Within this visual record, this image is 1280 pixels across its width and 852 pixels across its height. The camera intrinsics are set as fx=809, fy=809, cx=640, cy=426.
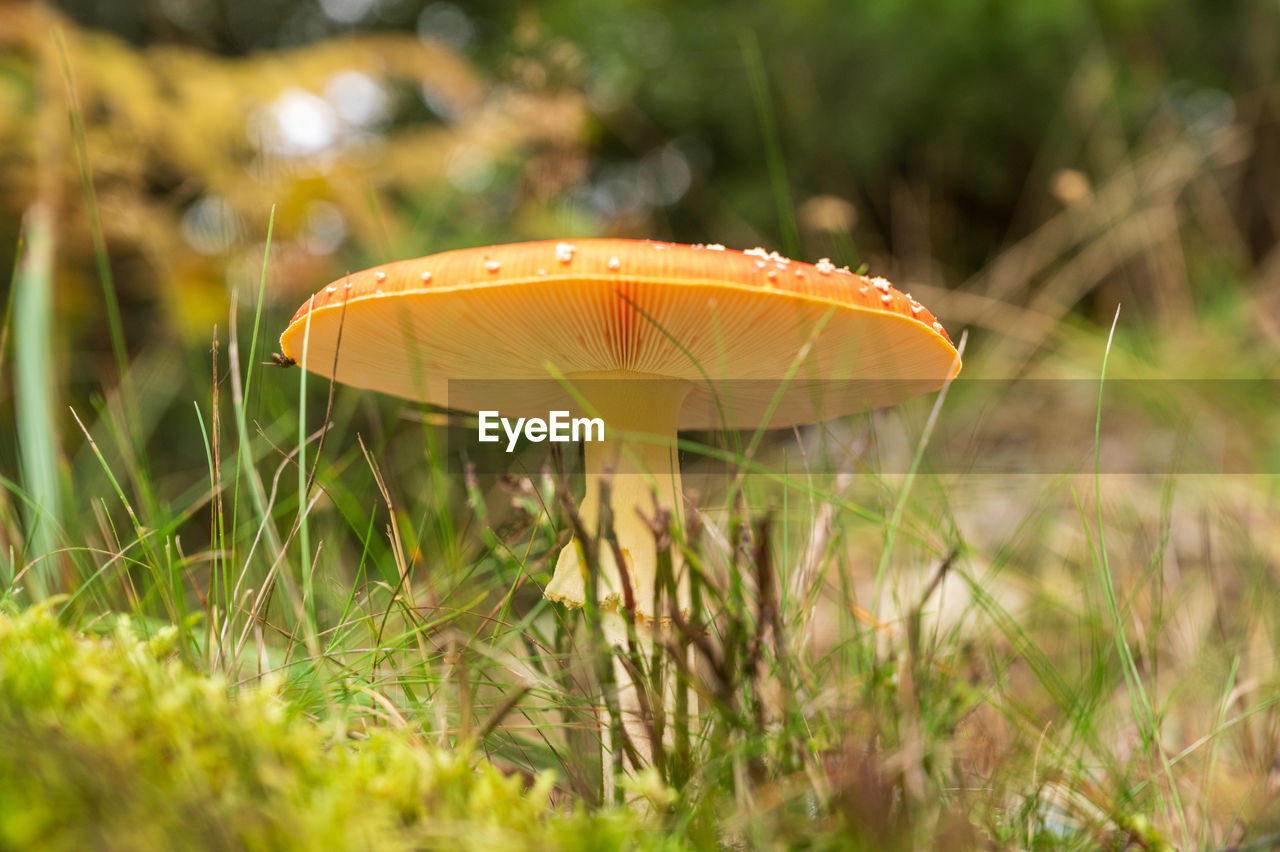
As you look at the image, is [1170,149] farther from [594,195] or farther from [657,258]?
[657,258]

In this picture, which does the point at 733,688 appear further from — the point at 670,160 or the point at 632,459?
the point at 670,160

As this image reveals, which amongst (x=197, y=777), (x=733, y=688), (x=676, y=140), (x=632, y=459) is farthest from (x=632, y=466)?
(x=676, y=140)

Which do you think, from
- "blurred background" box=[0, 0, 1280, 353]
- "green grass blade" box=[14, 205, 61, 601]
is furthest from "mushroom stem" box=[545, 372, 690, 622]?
"blurred background" box=[0, 0, 1280, 353]

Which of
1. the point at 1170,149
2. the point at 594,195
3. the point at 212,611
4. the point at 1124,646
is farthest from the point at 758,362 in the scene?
the point at 594,195

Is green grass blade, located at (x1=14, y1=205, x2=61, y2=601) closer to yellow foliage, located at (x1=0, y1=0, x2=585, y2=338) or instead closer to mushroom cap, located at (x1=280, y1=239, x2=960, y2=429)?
mushroom cap, located at (x1=280, y1=239, x2=960, y2=429)

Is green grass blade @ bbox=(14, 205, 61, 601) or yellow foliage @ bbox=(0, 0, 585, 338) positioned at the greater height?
yellow foliage @ bbox=(0, 0, 585, 338)
